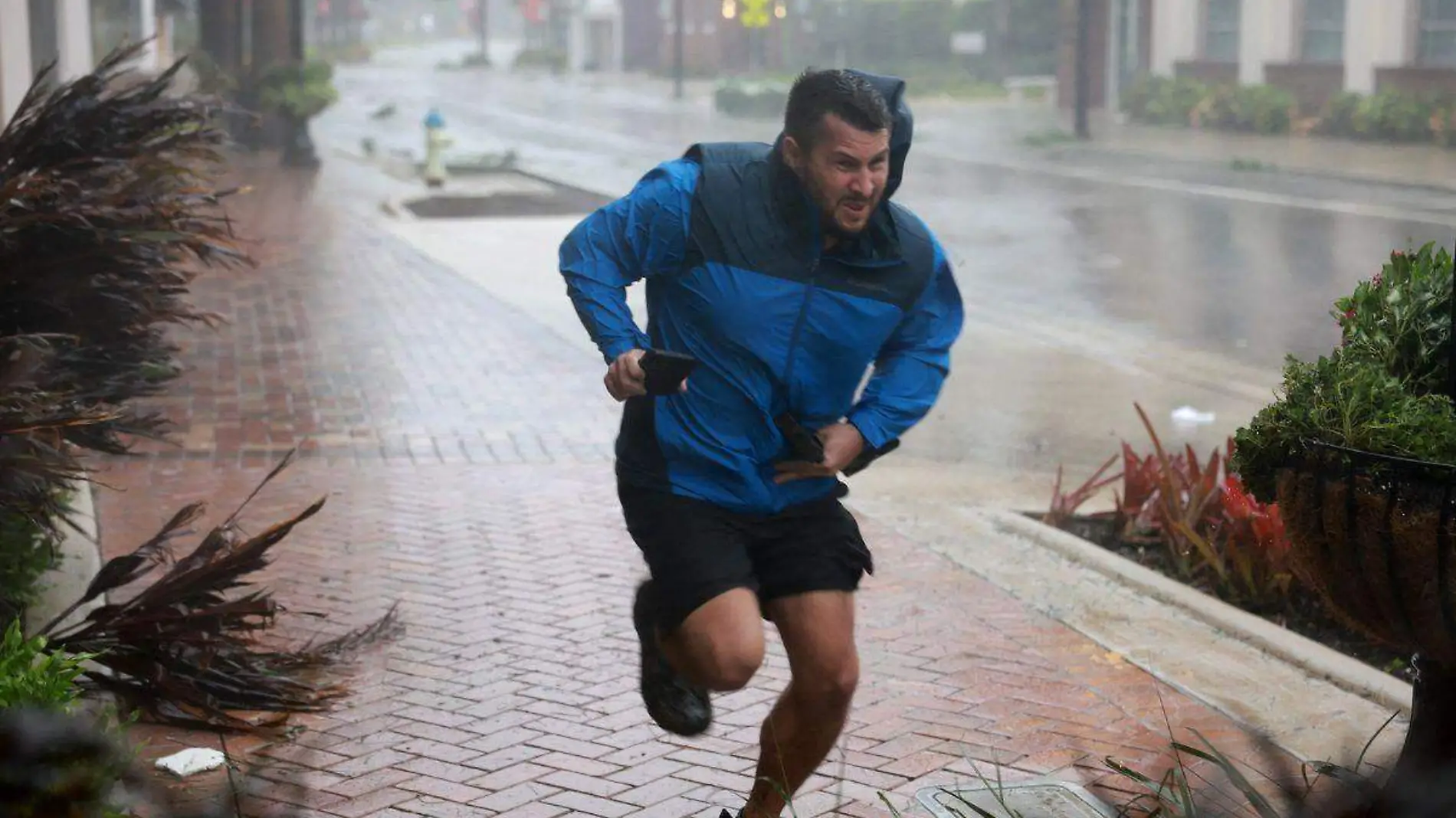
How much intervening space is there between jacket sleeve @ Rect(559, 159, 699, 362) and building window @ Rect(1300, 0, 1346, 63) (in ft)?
109

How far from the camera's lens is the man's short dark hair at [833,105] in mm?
3926

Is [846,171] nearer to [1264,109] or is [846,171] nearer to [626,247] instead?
[626,247]

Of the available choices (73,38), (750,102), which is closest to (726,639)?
(73,38)

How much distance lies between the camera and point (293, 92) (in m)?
26.1

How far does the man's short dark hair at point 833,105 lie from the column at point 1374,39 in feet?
100

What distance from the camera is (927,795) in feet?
15.0

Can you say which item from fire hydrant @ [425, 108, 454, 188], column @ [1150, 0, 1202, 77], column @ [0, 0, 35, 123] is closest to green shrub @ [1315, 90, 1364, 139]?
column @ [1150, 0, 1202, 77]

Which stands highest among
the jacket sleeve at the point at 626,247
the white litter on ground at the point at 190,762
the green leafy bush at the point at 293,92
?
the green leafy bush at the point at 293,92

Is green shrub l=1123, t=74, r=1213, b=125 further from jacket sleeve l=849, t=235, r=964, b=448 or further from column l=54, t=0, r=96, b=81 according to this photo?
jacket sleeve l=849, t=235, r=964, b=448

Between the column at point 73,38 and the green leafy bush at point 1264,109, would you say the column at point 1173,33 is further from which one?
the column at point 73,38

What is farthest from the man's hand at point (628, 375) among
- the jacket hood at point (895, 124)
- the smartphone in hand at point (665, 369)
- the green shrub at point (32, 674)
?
the green shrub at point (32, 674)

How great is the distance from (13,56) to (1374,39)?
26.1 meters

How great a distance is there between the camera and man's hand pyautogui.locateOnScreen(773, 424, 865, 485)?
13.1ft

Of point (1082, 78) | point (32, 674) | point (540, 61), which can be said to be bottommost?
point (32, 674)
